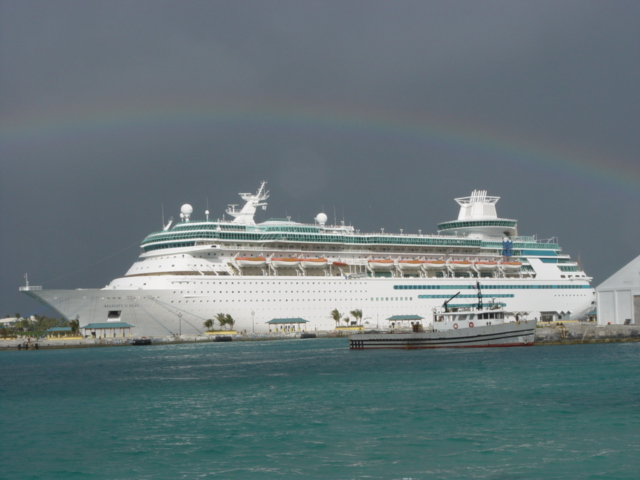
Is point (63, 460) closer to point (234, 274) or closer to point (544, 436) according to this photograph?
point (544, 436)

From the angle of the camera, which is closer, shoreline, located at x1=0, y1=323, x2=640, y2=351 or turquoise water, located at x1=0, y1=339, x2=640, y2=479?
turquoise water, located at x1=0, y1=339, x2=640, y2=479

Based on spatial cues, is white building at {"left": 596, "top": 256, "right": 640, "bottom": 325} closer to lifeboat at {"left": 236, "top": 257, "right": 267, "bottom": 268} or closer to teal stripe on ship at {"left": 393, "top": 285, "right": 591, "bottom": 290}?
teal stripe on ship at {"left": 393, "top": 285, "right": 591, "bottom": 290}

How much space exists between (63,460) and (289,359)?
27.5 metres

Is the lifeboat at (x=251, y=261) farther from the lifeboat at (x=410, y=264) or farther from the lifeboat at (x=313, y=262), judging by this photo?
the lifeboat at (x=410, y=264)

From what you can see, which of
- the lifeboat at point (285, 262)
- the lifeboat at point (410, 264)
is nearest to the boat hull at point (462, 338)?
the lifeboat at point (285, 262)

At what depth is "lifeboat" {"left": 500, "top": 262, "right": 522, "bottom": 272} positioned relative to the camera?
278 feet

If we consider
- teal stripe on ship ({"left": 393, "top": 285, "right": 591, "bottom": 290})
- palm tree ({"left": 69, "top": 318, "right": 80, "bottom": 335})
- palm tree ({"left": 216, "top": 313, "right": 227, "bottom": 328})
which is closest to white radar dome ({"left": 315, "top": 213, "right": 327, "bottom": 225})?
teal stripe on ship ({"left": 393, "top": 285, "right": 591, "bottom": 290})

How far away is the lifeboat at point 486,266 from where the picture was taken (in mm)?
83188

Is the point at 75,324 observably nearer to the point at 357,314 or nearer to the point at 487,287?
the point at 357,314

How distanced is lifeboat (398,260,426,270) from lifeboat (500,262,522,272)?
38.1ft

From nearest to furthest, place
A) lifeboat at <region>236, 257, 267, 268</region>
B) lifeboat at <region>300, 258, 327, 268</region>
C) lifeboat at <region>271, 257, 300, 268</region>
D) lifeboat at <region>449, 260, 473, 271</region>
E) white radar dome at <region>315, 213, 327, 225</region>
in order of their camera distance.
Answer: lifeboat at <region>236, 257, 267, 268</region> → lifeboat at <region>271, 257, 300, 268</region> → lifeboat at <region>300, 258, 327, 268</region> → white radar dome at <region>315, 213, 327, 225</region> → lifeboat at <region>449, 260, 473, 271</region>

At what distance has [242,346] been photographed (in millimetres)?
60000

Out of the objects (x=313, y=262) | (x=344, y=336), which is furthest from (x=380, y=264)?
(x=344, y=336)

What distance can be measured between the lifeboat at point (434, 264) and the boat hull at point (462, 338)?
27.0 meters
